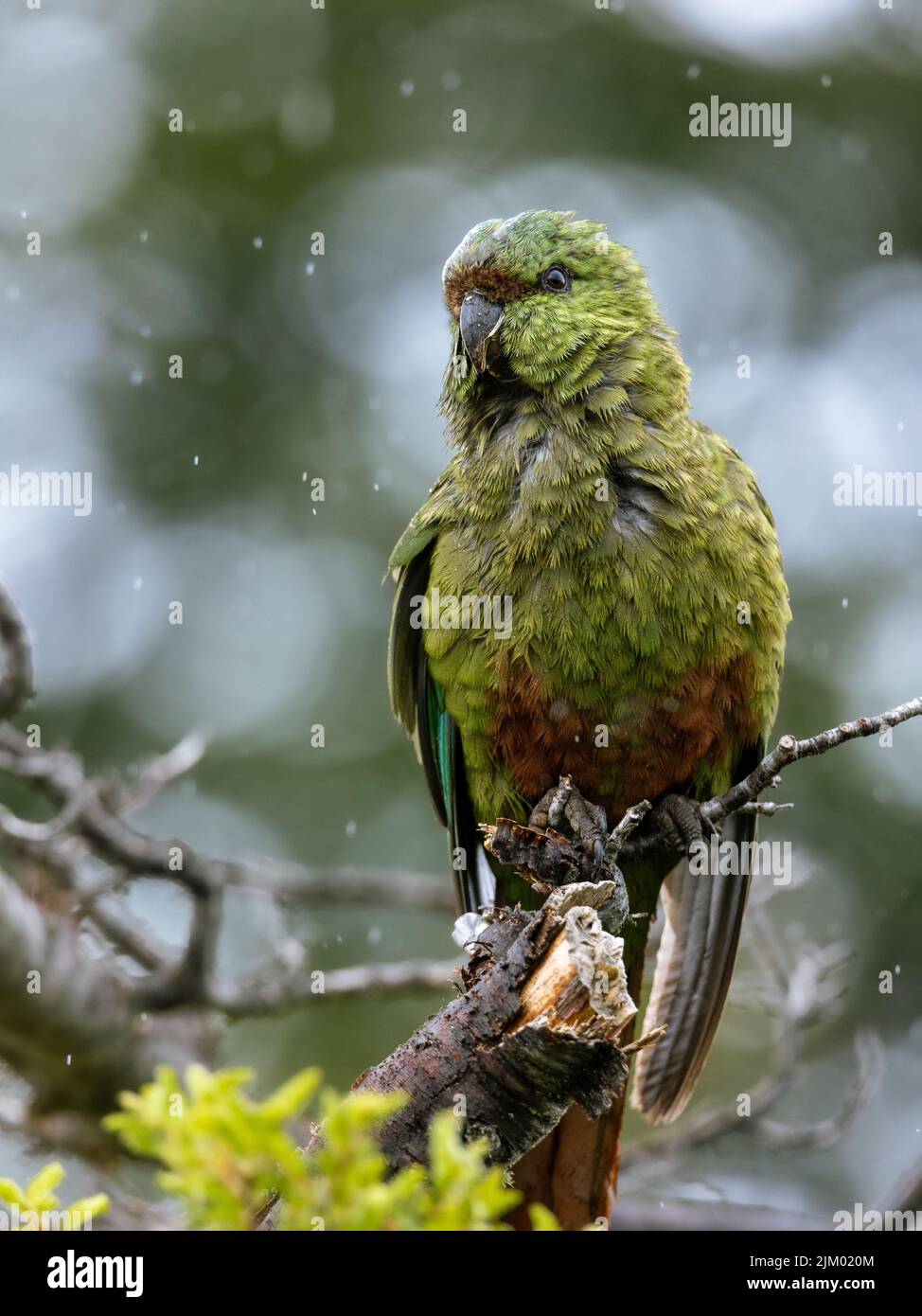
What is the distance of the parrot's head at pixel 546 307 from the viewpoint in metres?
A: 3.98

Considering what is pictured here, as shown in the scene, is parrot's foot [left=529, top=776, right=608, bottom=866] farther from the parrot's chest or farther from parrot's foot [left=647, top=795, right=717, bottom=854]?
parrot's foot [left=647, top=795, right=717, bottom=854]

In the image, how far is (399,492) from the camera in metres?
7.57

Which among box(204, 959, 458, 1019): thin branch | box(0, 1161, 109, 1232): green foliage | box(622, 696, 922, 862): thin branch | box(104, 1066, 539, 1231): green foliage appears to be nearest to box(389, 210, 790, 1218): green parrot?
box(622, 696, 922, 862): thin branch

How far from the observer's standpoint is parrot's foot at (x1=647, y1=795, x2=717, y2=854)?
376cm

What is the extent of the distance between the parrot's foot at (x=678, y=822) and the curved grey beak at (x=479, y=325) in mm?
1540

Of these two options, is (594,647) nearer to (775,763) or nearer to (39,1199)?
(775,763)

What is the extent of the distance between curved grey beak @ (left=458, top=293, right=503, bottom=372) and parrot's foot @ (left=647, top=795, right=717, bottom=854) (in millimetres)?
1540

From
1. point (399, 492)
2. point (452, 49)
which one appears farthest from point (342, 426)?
point (452, 49)

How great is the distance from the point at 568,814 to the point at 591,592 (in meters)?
0.67

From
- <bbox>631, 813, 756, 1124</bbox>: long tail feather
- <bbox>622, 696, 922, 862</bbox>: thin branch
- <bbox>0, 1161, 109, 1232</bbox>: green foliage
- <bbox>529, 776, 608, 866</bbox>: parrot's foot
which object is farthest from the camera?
<bbox>631, 813, 756, 1124</bbox>: long tail feather

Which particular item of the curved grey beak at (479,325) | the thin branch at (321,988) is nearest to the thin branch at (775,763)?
the thin branch at (321,988)

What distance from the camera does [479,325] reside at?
4.07m
